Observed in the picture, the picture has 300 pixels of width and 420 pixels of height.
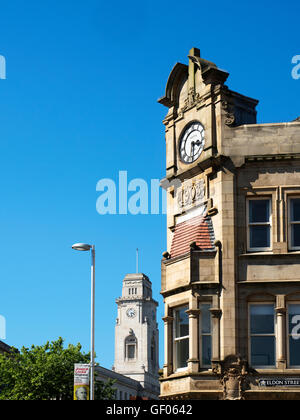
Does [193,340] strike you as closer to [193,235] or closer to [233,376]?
[233,376]

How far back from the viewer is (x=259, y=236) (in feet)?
111

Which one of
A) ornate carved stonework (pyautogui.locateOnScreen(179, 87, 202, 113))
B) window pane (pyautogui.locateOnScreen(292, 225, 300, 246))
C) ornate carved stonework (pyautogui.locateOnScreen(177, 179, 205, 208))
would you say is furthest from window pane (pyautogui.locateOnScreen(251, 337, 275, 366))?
ornate carved stonework (pyautogui.locateOnScreen(179, 87, 202, 113))

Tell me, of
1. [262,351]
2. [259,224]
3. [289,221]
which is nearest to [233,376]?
[262,351]

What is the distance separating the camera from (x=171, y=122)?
38156mm

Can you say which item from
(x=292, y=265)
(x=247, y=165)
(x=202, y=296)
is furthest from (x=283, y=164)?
(x=202, y=296)

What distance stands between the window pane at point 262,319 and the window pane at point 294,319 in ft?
2.34

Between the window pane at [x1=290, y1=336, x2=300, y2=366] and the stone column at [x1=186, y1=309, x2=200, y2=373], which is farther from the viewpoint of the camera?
the stone column at [x1=186, y1=309, x2=200, y2=373]

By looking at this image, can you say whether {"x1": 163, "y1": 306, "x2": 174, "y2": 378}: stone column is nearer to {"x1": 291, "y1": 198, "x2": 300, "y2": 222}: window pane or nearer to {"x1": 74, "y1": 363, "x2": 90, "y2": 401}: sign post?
{"x1": 74, "y1": 363, "x2": 90, "y2": 401}: sign post

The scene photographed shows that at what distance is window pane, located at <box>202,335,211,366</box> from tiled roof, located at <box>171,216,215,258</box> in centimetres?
367

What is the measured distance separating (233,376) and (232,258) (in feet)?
15.5

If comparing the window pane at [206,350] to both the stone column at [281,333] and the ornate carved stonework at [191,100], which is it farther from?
the ornate carved stonework at [191,100]

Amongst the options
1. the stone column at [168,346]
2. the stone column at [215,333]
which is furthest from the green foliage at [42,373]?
the stone column at [215,333]

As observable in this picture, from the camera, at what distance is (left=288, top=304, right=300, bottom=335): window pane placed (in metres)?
32.7

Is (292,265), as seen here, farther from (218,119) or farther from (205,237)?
(218,119)
